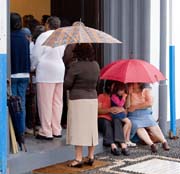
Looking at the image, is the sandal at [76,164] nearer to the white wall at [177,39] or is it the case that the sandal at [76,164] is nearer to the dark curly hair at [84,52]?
the dark curly hair at [84,52]

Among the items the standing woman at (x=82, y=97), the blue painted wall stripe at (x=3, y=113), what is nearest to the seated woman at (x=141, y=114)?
the standing woman at (x=82, y=97)

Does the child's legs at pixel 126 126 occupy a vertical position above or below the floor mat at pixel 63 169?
above

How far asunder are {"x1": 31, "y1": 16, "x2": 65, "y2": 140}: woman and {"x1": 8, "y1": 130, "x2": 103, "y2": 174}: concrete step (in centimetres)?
22

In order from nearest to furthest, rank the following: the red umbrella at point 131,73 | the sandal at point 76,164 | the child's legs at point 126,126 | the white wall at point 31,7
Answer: the sandal at point 76,164, the red umbrella at point 131,73, the child's legs at point 126,126, the white wall at point 31,7

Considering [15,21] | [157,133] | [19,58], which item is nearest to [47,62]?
[19,58]

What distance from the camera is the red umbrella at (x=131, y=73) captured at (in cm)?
727

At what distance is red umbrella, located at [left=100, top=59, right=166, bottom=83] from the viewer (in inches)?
286

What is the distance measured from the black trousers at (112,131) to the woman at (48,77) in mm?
754

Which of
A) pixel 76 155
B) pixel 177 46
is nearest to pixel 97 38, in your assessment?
pixel 76 155

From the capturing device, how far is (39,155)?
21.2ft

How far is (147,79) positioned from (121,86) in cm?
43

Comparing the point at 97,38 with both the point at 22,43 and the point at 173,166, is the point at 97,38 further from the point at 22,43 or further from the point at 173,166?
the point at 173,166

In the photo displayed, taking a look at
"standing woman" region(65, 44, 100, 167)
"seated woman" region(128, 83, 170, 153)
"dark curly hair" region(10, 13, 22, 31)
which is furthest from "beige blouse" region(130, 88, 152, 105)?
"dark curly hair" region(10, 13, 22, 31)

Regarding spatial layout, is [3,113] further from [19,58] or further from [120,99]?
[120,99]
